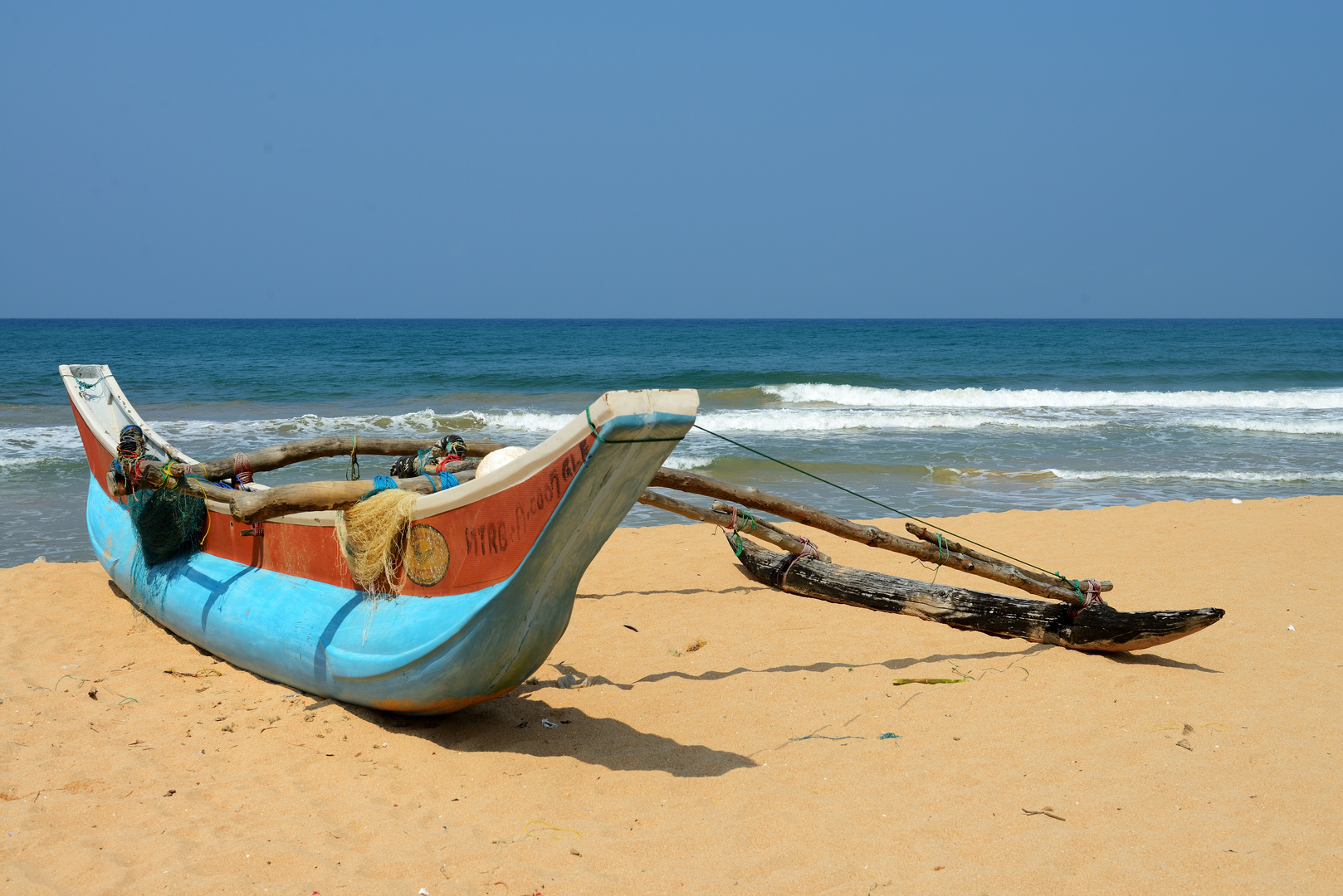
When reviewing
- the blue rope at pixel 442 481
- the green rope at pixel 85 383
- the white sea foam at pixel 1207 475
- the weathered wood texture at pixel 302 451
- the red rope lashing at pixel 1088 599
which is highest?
the green rope at pixel 85 383

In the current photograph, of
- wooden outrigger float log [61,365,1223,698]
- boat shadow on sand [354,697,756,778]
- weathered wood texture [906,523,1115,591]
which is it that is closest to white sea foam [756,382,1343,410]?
weathered wood texture [906,523,1115,591]

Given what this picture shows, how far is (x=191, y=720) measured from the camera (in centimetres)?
432

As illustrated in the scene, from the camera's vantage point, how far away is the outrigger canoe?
128 inches

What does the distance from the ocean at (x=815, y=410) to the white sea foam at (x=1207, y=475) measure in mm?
51

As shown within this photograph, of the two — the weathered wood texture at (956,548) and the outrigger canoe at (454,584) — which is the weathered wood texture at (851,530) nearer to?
the weathered wood texture at (956,548)

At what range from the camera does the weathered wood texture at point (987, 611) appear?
4945mm

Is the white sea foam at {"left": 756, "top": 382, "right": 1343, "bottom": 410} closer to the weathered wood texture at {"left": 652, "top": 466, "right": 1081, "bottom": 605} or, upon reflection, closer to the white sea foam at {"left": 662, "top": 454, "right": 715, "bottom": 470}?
the white sea foam at {"left": 662, "top": 454, "right": 715, "bottom": 470}

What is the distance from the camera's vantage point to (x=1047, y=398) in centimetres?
2355

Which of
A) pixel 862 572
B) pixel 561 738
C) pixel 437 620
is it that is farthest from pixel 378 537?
pixel 862 572

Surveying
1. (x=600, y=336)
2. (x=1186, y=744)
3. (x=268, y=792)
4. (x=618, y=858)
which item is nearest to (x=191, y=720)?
(x=268, y=792)

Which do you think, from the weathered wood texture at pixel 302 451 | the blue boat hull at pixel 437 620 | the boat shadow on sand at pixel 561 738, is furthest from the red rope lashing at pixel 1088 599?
the weathered wood texture at pixel 302 451

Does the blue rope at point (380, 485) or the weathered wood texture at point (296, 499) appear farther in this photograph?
the blue rope at point (380, 485)

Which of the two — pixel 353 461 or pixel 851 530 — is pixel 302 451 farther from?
pixel 851 530

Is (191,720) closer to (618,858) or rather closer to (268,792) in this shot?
(268,792)
